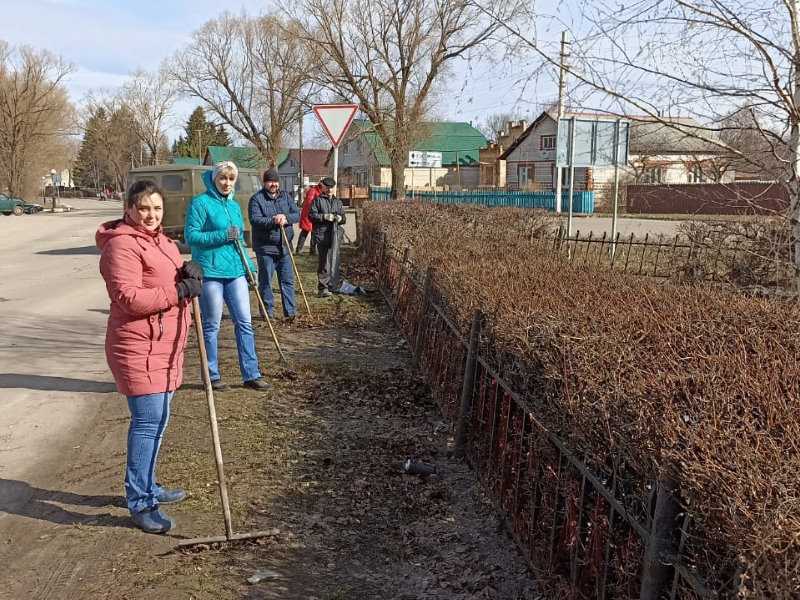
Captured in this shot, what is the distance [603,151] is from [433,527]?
13.6 ft

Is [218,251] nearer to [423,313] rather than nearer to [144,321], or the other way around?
[423,313]

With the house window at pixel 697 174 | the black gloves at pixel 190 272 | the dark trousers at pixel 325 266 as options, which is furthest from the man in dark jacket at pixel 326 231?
the black gloves at pixel 190 272

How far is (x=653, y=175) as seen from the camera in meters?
5.53

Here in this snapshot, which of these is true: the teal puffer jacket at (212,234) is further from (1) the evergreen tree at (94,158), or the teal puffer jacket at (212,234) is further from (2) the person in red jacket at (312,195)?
(1) the evergreen tree at (94,158)

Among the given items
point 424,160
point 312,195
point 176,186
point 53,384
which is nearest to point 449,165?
point 424,160

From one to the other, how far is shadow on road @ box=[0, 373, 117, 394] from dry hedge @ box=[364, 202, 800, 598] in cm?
322

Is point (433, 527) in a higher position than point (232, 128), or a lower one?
lower

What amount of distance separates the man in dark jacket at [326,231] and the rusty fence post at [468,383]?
6325 mm

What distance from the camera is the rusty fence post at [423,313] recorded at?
247 inches

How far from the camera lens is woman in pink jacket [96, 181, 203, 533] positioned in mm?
3635

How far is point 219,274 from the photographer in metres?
5.96

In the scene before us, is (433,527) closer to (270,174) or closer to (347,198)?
(270,174)

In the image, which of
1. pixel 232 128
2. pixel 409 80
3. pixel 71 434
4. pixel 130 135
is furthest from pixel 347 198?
pixel 71 434

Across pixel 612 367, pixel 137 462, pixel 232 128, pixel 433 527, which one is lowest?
pixel 433 527
